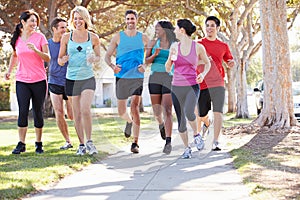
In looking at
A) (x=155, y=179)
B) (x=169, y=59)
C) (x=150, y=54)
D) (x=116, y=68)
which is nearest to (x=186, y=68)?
(x=169, y=59)

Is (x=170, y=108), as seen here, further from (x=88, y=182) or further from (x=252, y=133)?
(x=252, y=133)

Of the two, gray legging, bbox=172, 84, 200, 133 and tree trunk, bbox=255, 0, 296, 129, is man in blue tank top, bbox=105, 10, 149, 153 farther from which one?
tree trunk, bbox=255, 0, 296, 129

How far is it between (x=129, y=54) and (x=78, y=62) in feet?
2.52

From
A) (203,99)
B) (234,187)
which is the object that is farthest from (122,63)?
(234,187)

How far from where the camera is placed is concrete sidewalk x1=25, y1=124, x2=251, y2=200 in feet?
16.8

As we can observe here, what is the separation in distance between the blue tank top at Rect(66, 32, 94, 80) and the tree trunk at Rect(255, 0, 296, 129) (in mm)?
5548

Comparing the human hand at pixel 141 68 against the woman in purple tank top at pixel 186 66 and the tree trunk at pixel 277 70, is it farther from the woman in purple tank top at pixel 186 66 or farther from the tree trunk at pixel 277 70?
the tree trunk at pixel 277 70

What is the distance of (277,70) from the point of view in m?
11.8

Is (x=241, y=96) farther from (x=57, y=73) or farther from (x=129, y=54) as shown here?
(x=129, y=54)

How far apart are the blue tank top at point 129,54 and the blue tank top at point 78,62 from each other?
463 mm

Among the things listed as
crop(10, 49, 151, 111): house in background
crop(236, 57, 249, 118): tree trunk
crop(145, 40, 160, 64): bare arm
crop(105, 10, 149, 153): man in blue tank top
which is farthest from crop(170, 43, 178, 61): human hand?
crop(236, 57, 249, 118): tree trunk

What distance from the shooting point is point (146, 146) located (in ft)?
30.3

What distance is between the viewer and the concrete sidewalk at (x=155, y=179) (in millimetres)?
5133

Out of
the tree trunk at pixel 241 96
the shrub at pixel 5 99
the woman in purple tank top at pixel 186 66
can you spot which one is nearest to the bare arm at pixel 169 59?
the woman in purple tank top at pixel 186 66
